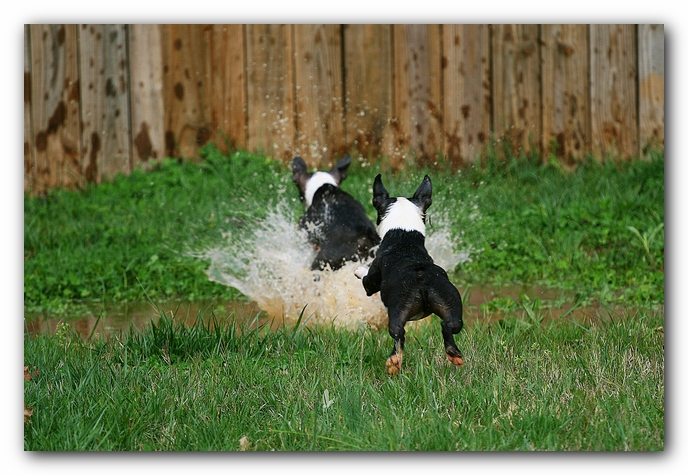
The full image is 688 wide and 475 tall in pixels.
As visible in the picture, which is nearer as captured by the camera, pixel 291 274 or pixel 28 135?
pixel 291 274

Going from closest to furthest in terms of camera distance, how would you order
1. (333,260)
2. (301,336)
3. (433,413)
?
(433,413)
(301,336)
(333,260)

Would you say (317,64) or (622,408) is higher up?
(317,64)

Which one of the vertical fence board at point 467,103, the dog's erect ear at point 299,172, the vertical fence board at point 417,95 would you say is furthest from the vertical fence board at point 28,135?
the vertical fence board at point 467,103

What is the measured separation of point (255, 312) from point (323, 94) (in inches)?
82.4

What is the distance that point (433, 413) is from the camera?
387 centimetres

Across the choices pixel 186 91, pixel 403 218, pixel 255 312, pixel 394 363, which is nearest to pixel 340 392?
pixel 394 363

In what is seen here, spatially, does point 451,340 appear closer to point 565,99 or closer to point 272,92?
point 565,99

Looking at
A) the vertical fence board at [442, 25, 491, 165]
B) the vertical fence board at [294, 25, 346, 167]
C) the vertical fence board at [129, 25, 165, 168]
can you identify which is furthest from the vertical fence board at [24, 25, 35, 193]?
the vertical fence board at [442, 25, 491, 165]

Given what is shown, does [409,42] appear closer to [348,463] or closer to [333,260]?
[333,260]

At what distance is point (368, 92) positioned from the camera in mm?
6914

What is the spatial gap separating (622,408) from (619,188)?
284 cm

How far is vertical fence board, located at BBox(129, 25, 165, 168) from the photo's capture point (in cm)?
675

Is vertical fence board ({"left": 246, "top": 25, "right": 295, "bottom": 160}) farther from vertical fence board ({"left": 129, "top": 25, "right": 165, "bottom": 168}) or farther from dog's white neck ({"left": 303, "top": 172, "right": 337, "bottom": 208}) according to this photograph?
dog's white neck ({"left": 303, "top": 172, "right": 337, "bottom": 208})
